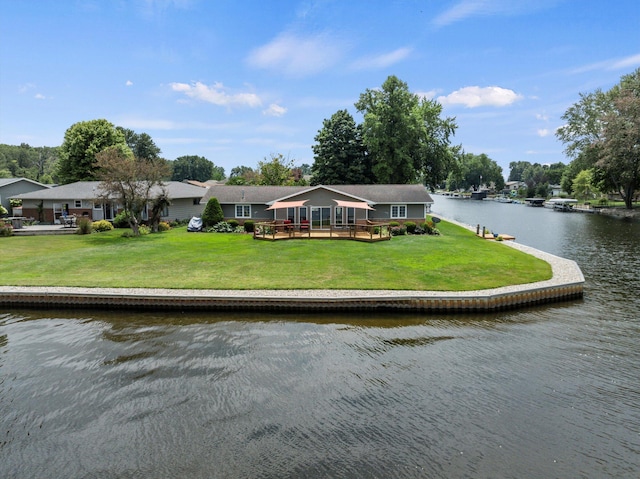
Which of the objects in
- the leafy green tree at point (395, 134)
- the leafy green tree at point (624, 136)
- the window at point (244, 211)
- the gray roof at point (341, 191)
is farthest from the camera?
the leafy green tree at point (624, 136)

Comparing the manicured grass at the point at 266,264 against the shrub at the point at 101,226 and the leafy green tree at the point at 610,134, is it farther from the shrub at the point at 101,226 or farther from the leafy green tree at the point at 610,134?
the leafy green tree at the point at 610,134

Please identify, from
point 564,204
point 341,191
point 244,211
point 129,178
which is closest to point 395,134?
point 341,191

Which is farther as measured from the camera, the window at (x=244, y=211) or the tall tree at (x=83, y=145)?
the tall tree at (x=83, y=145)

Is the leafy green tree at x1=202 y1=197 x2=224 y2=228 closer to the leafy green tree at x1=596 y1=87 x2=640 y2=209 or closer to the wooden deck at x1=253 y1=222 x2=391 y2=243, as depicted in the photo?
the wooden deck at x1=253 y1=222 x2=391 y2=243

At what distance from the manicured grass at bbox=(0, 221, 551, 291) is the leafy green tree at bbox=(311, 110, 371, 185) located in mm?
26874

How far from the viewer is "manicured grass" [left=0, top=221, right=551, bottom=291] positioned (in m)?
18.1

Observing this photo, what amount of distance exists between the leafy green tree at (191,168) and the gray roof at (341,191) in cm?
10250

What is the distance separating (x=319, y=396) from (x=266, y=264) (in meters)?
12.0

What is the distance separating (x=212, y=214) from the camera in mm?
35625

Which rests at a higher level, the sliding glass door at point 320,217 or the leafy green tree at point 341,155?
the leafy green tree at point 341,155

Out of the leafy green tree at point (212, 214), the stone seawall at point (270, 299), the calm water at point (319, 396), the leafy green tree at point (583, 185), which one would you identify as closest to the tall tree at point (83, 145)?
the leafy green tree at point (212, 214)

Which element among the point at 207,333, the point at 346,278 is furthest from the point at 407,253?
the point at 207,333

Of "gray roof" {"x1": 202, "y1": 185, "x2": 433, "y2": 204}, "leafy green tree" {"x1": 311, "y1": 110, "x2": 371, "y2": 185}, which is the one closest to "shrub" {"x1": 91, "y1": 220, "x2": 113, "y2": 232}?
"gray roof" {"x1": 202, "y1": 185, "x2": 433, "y2": 204}

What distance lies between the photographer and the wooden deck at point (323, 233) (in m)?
29.6
